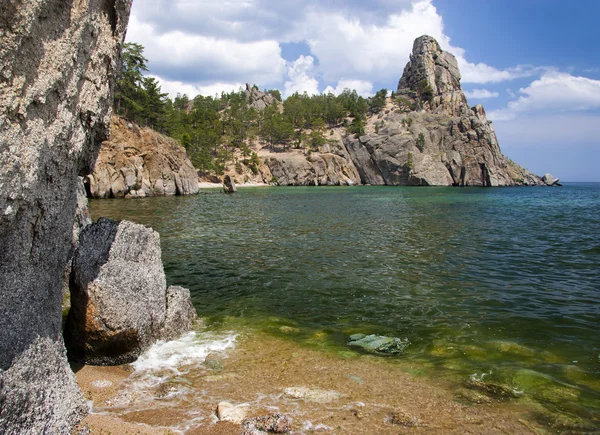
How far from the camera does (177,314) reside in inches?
395

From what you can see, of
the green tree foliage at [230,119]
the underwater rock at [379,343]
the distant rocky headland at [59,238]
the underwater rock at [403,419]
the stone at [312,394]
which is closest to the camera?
the distant rocky headland at [59,238]

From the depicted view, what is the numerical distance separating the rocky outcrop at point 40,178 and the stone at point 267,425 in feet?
8.57

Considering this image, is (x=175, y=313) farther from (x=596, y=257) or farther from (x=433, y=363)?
(x=596, y=257)

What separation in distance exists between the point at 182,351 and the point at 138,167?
61064mm

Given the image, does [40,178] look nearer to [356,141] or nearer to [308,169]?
[308,169]

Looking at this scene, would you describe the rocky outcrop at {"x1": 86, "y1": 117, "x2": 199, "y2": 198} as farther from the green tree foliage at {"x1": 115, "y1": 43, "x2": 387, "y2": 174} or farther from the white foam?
the white foam

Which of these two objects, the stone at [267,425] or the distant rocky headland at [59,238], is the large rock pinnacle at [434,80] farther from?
the stone at [267,425]

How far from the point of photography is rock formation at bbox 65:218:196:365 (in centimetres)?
778

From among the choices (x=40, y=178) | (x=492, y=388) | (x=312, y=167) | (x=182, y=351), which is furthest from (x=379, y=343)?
(x=312, y=167)

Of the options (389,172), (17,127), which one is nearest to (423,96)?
(389,172)

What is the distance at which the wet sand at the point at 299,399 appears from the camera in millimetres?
6094

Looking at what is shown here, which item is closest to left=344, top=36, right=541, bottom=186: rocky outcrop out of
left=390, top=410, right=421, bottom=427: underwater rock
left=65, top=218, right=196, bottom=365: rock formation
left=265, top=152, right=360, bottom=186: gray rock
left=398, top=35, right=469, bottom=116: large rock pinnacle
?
left=398, top=35, right=469, bottom=116: large rock pinnacle

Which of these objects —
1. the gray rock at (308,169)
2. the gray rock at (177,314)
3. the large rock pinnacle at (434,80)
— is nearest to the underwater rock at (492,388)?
the gray rock at (177,314)

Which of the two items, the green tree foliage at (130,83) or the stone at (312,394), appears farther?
the green tree foliage at (130,83)
